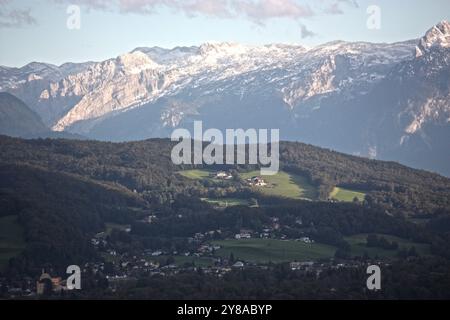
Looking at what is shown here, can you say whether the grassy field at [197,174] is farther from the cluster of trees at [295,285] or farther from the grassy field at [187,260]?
the cluster of trees at [295,285]

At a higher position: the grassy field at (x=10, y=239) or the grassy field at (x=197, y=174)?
the grassy field at (x=197, y=174)

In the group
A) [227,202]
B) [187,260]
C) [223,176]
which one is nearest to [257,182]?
[223,176]

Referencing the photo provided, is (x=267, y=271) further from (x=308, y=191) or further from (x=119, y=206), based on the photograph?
(x=308, y=191)

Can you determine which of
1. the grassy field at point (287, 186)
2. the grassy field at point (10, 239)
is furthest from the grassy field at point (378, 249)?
the grassy field at point (10, 239)

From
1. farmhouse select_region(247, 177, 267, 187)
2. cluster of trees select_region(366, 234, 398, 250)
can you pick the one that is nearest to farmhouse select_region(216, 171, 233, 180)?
farmhouse select_region(247, 177, 267, 187)
